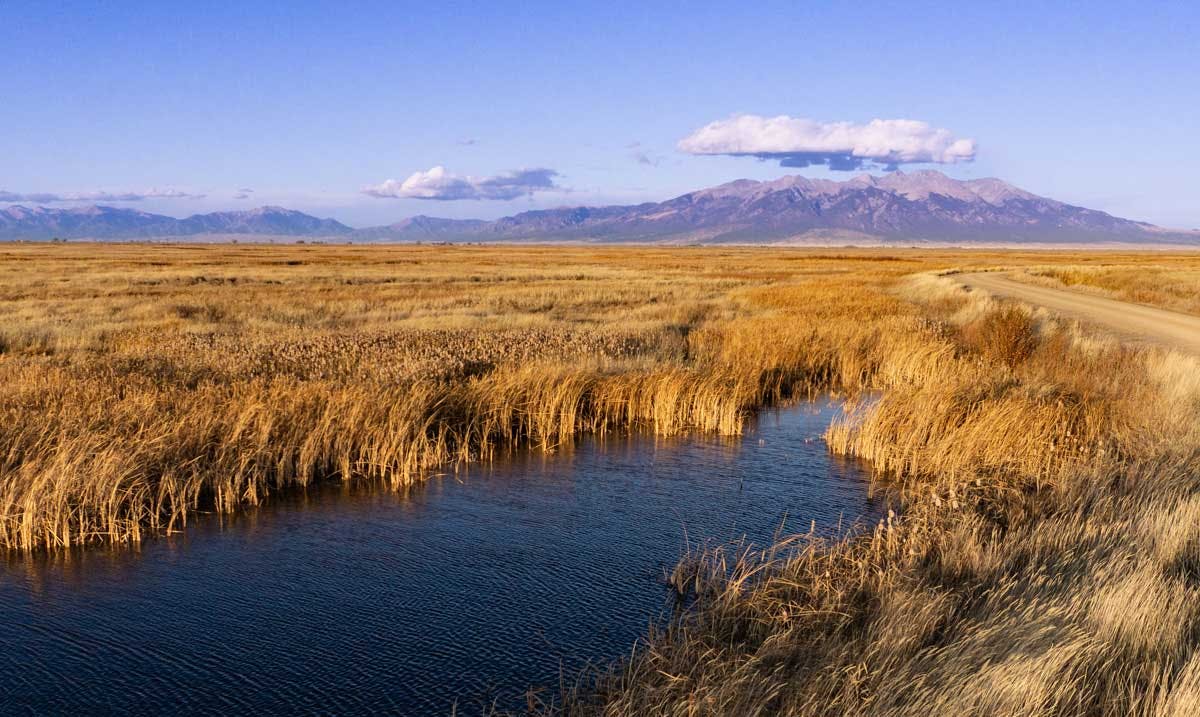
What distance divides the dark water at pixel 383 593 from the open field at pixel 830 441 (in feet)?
2.24

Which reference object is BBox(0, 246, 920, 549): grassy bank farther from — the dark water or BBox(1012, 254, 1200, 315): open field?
BBox(1012, 254, 1200, 315): open field

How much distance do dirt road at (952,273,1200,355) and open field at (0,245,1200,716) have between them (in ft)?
6.54

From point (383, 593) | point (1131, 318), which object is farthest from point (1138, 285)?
point (383, 593)

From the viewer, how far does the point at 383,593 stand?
8180mm

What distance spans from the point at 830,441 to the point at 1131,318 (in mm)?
19433

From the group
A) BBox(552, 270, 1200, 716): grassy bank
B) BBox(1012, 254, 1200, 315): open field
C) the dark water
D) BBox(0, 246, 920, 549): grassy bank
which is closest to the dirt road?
BBox(1012, 254, 1200, 315): open field

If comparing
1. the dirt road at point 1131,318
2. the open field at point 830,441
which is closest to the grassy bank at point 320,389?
the open field at point 830,441

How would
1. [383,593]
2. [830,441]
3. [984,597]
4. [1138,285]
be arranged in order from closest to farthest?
[984,597] < [383,593] < [830,441] < [1138,285]

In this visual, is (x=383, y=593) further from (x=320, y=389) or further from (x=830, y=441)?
(x=830, y=441)

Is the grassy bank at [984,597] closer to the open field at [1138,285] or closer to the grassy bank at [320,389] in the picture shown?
the grassy bank at [320,389]

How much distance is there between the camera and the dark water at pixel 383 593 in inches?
259

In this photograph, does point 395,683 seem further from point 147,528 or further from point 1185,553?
point 1185,553

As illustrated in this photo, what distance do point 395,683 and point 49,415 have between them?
7.15 metres

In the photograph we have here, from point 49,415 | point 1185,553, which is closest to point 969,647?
point 1185,553
